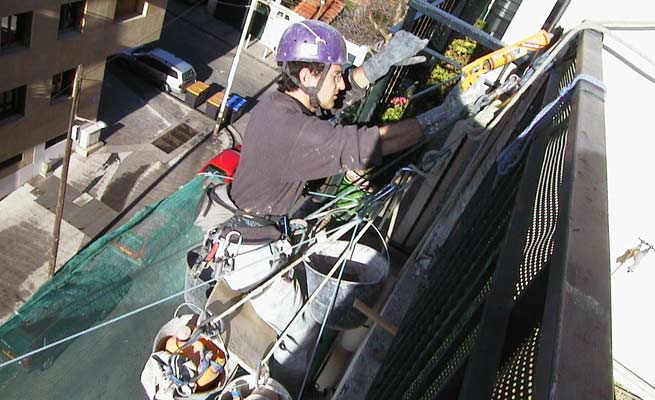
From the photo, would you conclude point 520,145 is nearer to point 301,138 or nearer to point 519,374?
point 301,138

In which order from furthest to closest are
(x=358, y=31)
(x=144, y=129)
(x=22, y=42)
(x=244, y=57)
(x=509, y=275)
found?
1. (x=244, y=57)
2. (x=358, y=31)
3. (x=144, y=129)
4. (x=22, y=42)
5. (x=509, y=275)

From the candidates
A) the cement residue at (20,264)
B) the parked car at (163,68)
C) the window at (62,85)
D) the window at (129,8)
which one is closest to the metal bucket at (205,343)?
the cement residue at (20,264)

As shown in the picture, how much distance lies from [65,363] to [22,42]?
12.4m

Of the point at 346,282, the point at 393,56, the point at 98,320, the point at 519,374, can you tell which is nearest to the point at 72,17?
the point at 98,320

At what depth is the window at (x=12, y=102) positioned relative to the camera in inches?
567

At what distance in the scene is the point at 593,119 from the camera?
2.06 meters

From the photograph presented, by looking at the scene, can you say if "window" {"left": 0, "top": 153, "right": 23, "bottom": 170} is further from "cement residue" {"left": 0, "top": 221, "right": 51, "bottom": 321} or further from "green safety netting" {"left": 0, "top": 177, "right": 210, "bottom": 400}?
"green safety netting" {"left": 0, "top": 177, "right": 210, "bottom": 400}

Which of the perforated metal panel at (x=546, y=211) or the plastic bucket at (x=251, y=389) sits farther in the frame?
the plastic bucket at (x=251, y=389)

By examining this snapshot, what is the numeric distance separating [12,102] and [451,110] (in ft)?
47.2

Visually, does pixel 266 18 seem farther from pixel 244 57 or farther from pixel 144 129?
pixel 144 129

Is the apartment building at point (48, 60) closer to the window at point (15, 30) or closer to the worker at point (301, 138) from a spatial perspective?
the window at point (15, 30)

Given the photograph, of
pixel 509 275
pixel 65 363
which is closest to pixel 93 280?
pixel 65 363

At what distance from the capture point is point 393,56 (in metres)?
4.08

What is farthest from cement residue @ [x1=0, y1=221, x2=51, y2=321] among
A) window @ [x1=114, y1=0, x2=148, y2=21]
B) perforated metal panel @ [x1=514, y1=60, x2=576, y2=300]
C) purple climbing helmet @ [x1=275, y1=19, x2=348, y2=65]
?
perforated metal panel @ [x1=514, y1=60, x2=576, y2=300]
